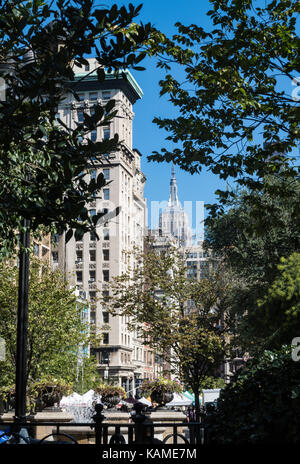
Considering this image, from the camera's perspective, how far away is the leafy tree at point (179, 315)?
1184 inches

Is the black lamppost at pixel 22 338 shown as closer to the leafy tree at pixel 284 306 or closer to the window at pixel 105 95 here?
the leafy tree at pixel 284 306

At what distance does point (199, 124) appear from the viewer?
1066 centimetres

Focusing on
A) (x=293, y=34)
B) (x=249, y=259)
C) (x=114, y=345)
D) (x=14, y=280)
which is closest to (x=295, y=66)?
(x=293, y=34)

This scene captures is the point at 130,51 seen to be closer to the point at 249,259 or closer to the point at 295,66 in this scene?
the point at 295,66

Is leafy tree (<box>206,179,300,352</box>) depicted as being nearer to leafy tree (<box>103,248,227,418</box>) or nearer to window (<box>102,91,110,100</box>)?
leafy tree (<box>103,248,227,418</box>)

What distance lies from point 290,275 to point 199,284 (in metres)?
8.28

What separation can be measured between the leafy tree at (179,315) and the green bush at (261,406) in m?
23.3

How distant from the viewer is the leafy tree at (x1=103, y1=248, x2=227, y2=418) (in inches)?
1184

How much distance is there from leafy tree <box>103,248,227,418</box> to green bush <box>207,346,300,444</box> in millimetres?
23285

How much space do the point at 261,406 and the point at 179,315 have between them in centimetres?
2645

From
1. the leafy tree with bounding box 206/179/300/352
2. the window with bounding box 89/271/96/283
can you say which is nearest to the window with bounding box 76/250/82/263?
the window with bounding box 89/271/96/283

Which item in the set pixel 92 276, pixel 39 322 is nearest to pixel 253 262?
pixel 39 322

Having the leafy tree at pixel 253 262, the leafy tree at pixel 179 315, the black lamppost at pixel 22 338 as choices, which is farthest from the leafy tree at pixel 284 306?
the black lamppost at pixel 22 338

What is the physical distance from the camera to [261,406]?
5430 millimetres
